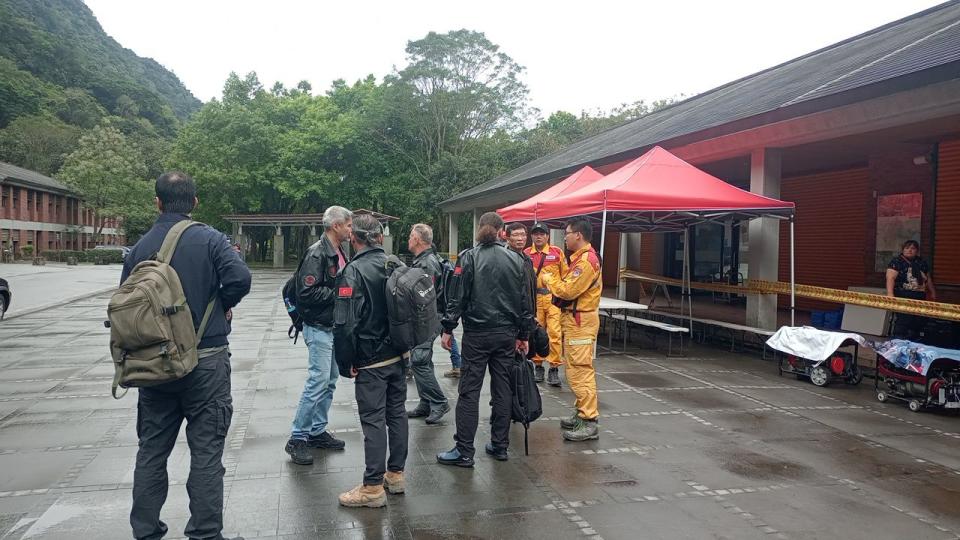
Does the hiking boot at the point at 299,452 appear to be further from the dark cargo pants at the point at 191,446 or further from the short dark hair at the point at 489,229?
the short dark hair at the point at 489,229

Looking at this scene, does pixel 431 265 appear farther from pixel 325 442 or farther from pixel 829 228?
pixel 829 228

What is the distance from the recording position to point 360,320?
3.68 meters

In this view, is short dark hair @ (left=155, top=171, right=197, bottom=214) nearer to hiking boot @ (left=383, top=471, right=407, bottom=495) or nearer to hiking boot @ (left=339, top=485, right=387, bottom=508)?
hiking boot @ (left=339, top=485, right=387, bottom=508)

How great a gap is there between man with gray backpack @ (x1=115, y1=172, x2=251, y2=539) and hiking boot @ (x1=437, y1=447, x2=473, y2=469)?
5.53 ft

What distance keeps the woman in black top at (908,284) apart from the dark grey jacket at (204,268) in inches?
298

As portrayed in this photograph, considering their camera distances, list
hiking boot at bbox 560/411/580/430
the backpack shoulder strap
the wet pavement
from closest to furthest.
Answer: the backpack shoulder strap < the wet pavement < hiking boot at bbox 560/411/580/430

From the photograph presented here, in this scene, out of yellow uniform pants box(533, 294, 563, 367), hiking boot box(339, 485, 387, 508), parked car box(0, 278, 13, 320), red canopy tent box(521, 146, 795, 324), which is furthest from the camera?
parked car box(0, 278, 13, 320)

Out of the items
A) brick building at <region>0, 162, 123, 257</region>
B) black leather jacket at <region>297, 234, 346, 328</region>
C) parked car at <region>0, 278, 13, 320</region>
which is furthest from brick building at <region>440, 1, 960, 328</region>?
brick building at <region>0, 162, 123, 257</region>

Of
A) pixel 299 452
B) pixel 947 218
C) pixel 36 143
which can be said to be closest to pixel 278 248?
pixel 36 143

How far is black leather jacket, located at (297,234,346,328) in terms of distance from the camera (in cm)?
418

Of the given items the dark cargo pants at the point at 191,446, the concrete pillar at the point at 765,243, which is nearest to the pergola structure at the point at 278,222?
the concrete pillar at the point at 765,243

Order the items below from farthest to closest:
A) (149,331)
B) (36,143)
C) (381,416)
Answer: (36,143) < (381,416) < (149,331)

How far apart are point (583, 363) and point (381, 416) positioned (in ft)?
6.19

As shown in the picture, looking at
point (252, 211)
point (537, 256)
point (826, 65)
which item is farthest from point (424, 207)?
point (537, 256)
